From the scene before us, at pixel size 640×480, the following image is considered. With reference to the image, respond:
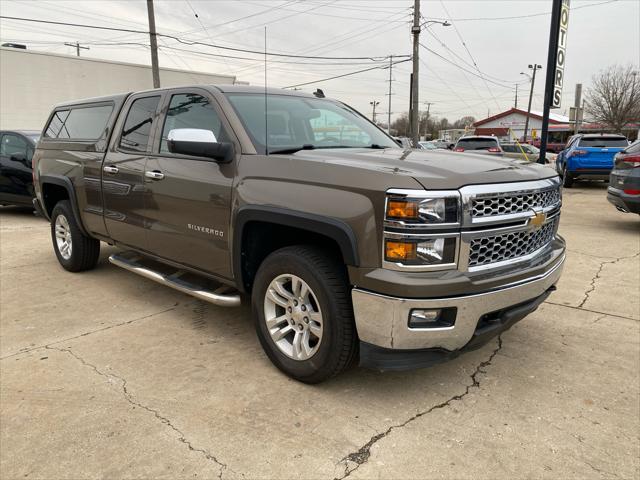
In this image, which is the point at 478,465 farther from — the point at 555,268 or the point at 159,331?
the point at 159,331

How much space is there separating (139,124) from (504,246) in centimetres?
323

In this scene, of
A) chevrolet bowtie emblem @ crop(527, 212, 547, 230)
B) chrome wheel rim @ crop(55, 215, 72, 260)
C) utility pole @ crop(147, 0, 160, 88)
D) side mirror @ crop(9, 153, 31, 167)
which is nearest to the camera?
chevrolet bowtie emblem @ crop(527, 212, 547, 230)

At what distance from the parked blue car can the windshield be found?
11454 mm

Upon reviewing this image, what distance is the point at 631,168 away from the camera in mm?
7301

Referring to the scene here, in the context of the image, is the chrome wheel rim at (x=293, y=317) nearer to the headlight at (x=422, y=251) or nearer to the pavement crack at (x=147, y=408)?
the headlight at (x=422, y=251)

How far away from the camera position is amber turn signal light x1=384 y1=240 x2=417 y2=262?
2.41 meters

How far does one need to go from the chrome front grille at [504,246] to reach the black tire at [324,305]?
0.72 m

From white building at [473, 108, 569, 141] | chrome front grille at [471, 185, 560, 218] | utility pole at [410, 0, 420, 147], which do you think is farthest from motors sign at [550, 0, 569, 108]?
white building at [473, 108, 569, 141]

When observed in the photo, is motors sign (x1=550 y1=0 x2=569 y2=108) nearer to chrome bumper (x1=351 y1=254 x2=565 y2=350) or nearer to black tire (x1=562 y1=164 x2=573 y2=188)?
chrome bumper (x1=351 y1=254 x2=565 y2=350)

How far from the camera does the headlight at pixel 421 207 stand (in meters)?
2.38

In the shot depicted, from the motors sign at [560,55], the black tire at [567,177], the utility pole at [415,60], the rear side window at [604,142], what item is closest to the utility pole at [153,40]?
the utility pole at [415,60]

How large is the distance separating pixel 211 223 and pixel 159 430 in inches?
55.4

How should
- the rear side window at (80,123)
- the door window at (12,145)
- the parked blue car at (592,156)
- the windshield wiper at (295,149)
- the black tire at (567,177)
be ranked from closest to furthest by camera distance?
the windshield wiper at (295,149) < the rear side window at (80,123) < the door window at (12,145) < the parked blue car at (592,156) < the black tire at (567,177)

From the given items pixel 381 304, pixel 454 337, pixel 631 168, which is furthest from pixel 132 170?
pixel 631 168
